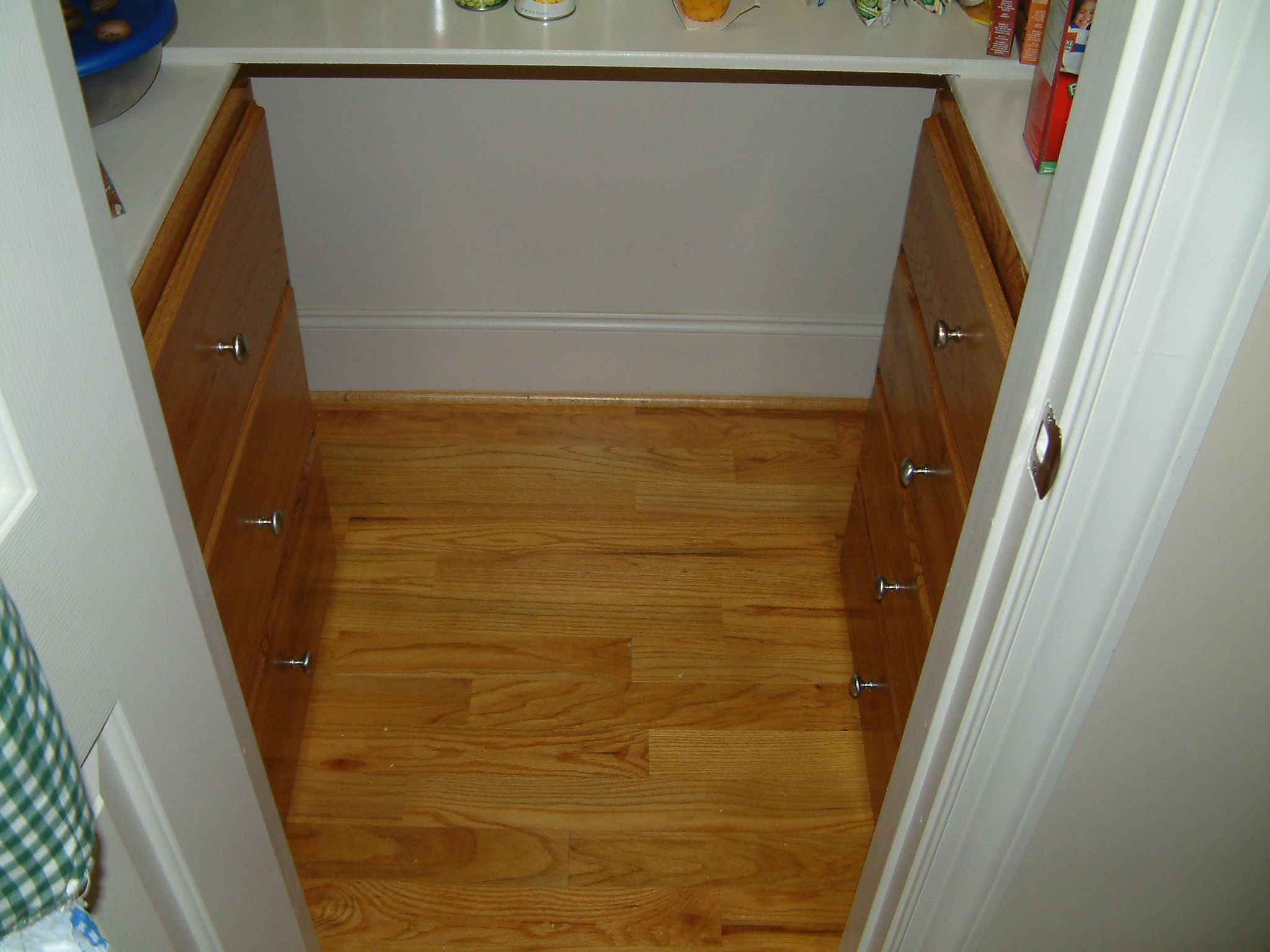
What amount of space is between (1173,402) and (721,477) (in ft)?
4.29

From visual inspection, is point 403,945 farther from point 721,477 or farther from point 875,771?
point 721,477

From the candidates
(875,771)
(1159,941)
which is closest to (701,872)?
(875,771)

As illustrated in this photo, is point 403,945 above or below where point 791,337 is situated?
below

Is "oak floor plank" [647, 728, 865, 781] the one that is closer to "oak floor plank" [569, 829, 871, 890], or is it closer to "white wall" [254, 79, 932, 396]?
"oak floor plank" [569, 829, 871, 890]

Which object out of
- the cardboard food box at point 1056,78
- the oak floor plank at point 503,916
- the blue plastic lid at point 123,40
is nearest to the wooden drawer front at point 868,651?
the oak floor plank at point 503,916

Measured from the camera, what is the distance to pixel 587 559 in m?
1.72

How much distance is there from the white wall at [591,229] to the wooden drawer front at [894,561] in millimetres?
462

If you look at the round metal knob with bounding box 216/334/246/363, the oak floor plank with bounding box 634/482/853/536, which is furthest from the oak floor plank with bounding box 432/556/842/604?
the round metal knob with bounding box 216/334/246/363

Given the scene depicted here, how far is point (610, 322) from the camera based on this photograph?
1.93 m

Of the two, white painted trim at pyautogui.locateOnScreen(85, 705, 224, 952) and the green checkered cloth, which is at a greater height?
the green checkered cloth

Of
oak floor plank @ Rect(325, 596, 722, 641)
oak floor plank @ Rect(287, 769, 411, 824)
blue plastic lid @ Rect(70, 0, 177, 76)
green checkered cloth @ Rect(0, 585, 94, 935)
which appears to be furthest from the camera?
oak floor plank @ Rect(325, 596, 722, 641)

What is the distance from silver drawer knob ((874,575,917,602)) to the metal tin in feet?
2.70

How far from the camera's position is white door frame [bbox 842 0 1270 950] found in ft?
1.65

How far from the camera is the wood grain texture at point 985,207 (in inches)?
36.1
